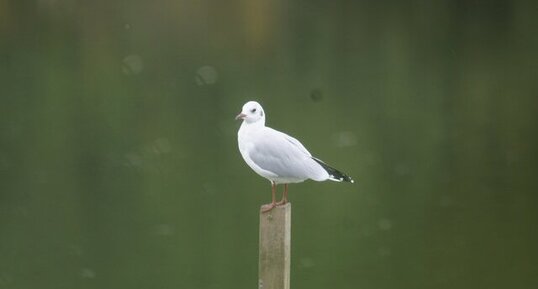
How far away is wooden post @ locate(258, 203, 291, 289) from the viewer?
2.74 metres

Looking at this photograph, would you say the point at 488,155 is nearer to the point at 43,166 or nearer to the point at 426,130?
the point at 426,130

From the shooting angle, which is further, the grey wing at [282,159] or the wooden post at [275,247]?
the grey wing at [282,159]

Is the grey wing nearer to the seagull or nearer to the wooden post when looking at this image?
the seagull

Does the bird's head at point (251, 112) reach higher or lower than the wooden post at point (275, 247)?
higher

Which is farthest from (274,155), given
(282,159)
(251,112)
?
(251,112)

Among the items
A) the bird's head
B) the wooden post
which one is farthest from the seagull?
the wooden post

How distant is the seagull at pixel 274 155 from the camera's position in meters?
2.86

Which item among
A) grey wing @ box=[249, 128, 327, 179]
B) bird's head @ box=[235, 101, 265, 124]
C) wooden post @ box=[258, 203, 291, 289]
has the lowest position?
wooden post @ box=[258, 203, 291, 289]

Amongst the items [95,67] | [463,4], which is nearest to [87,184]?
[95,67]

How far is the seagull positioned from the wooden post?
12cm

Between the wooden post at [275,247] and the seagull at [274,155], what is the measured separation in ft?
0.40

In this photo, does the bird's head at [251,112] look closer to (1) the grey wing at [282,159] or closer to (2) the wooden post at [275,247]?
(1) the grey wing at [282,159]

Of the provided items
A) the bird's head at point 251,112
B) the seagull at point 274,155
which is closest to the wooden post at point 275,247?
the seagull at point 274,155

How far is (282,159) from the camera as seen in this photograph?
285 centimetres
